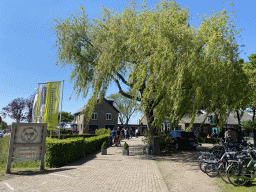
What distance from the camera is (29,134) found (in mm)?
8867

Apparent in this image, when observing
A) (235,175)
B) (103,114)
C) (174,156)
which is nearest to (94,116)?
(103,114)

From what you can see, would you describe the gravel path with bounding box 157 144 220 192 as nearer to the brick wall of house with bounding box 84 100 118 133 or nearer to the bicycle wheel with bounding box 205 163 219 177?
the bicycle wheel with bounding box 205 163 219 177

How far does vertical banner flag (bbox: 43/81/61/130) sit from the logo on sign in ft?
12.3

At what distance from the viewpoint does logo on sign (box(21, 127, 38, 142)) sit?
873 centimetres

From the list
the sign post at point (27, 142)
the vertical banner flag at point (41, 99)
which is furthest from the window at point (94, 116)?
the sign post at point (27, 142)

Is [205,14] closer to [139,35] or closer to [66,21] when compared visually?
[139,35]

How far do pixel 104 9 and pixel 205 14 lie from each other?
26.7 feet

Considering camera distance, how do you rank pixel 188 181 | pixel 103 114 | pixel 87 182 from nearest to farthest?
pixel 87 182 < pixel 188 181 < pixel 103 114

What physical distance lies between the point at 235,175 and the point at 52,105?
10.9 metres

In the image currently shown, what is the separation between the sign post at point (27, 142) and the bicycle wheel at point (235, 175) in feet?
25.2

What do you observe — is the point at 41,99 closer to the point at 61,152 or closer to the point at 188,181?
the point at 61,152

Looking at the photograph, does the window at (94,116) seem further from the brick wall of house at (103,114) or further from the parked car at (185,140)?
the parked car at (185,140)

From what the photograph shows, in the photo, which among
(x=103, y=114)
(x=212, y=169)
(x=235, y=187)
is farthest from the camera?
(x=103, y=114)

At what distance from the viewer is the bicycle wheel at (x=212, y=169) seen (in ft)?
25.5
